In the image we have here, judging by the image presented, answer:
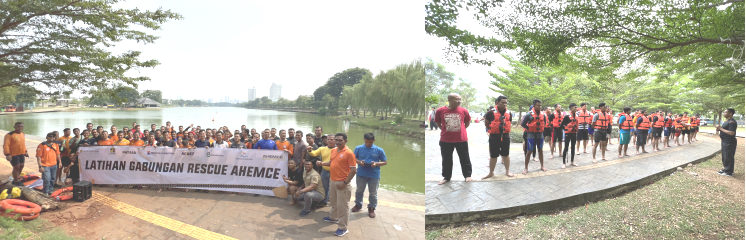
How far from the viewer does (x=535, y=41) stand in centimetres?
359

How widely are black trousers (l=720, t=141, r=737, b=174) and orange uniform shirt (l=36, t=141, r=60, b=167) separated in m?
9.52

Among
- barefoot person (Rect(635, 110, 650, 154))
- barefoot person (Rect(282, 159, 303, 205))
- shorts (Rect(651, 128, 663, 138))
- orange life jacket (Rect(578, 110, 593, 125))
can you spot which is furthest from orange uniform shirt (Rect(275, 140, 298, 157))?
shorts (Rect(651, 128, 663, 138))

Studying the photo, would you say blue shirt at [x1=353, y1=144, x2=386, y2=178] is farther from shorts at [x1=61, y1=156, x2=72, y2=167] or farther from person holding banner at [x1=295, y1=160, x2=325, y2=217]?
shorts at [x1=61, y1=156, x2=72, y2=167]

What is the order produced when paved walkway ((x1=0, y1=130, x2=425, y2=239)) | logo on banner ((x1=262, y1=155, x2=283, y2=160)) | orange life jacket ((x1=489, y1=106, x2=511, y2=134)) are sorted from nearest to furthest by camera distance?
paved walkway ((x1=0, y1=130, x2=425, y2=239)) < orange life jacket ((x1=489, y1=106, x2=511, y2=134)) < logo on banner ((x1=262, y1=155, x2=283, y2=160))

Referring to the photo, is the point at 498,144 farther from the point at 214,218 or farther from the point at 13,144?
the point at 13,144

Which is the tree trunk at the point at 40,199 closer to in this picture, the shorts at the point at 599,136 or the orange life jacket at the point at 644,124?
the shorts at the point at 599,136

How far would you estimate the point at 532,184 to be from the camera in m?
3.56

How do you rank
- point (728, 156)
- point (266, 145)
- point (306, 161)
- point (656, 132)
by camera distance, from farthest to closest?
1. point (656, 132)
2. point (266, 145)
3. point (306, 161)
4. point (728, 156)

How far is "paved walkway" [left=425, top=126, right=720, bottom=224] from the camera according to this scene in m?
2.90

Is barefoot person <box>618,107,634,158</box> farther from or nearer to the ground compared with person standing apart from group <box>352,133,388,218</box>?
farther from the ground

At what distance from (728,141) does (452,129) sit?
3071mm

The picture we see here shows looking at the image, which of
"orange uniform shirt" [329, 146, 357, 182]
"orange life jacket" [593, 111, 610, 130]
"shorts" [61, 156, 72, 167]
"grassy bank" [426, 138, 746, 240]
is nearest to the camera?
"grassy bank" [426, 138, 746, 240]

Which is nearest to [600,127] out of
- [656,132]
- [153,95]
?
[656,132]

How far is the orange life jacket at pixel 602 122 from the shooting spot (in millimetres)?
5200
